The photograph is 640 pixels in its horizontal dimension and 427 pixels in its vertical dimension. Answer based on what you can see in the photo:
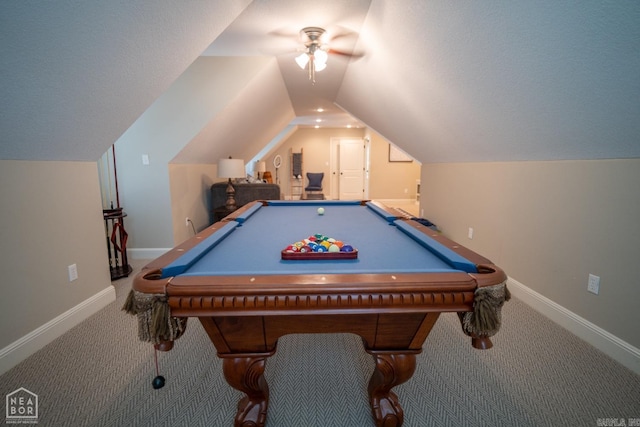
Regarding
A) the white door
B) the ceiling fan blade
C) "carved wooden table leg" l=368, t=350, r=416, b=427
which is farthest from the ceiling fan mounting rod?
the white door

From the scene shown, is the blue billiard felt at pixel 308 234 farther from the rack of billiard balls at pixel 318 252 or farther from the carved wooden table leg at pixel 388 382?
the carved wooden table leg at pixel 388 382

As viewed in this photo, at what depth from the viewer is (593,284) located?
5.98ft

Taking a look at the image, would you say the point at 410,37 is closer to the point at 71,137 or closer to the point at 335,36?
the point at 335,36

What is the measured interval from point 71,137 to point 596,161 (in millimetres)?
3346

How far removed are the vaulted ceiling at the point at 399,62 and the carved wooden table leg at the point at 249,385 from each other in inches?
64.1

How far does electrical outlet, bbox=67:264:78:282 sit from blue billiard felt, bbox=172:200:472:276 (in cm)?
128

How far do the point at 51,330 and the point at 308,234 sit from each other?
1774mm

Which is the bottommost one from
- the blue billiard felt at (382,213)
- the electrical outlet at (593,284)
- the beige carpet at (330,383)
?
the beige carpet at (330,383)

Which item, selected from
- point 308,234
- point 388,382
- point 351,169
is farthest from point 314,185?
point 388,382

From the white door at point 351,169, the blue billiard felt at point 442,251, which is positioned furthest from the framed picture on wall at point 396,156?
the blue billiard felt at point 442,251

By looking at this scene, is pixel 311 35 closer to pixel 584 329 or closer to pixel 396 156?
pixel 584 329

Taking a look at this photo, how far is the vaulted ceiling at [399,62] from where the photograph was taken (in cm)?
127

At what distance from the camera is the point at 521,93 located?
5.88 feet

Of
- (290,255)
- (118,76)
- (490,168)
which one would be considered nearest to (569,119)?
(490,168)
